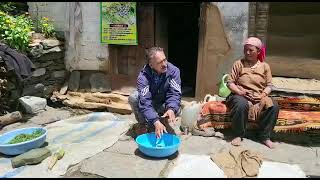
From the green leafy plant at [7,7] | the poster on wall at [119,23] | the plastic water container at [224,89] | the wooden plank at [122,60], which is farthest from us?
the green leafy plant at [7,7]

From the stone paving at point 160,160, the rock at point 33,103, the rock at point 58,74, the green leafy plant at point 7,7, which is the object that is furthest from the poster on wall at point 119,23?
the stone paving at point 160,160

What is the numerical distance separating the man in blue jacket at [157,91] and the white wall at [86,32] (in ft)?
8.73

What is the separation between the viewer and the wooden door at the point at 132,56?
21.7ft

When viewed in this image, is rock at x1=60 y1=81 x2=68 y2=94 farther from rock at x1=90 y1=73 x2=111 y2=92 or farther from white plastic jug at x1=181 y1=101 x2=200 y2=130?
white plastic jug at x1=181 y1=101 x2=200 y2=130

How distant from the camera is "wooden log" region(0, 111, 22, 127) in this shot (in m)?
5.86

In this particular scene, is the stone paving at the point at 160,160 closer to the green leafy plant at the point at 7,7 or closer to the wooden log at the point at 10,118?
the wooden log at the point at 10,118

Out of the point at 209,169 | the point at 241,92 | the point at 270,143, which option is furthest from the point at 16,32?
the point at 270,143

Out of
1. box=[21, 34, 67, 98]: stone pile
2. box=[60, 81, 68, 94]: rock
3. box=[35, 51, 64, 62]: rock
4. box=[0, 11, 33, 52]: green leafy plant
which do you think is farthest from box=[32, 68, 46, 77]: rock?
box=[60, 81, 68, 94]: rock

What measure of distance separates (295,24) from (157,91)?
2774 mm

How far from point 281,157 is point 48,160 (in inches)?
111

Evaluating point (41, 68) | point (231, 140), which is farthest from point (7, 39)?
point (231, 140)

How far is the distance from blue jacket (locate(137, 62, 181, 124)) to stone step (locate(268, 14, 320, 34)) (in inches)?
92.0

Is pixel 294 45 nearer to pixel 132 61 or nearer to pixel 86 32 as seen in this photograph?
pixel 132 61

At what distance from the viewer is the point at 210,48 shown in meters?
6.16
